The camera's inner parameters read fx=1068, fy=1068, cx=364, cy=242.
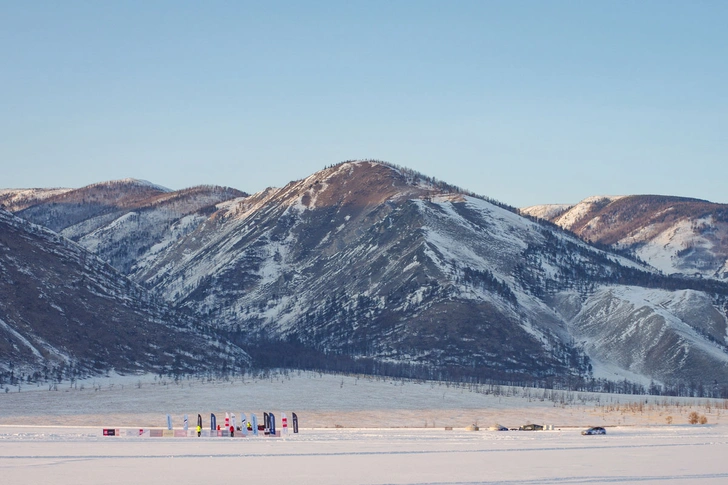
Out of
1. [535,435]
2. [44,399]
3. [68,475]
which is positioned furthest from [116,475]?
[44,399]

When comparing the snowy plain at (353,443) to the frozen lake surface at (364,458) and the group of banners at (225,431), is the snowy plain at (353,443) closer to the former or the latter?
the frozen lake surface at (364,458)

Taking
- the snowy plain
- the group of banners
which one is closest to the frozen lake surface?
the snowy plain

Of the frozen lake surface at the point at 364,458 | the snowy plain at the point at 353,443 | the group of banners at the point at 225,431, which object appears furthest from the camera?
the group of banners at the point at 225,431

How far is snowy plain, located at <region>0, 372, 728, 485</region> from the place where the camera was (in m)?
57.4

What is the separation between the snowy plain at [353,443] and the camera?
188 ft

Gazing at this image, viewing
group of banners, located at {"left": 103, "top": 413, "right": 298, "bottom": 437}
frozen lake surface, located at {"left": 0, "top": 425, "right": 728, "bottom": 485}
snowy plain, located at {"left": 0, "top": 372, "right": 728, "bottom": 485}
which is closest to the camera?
frozen lake surface, located at {"left": 0, "top": 425, "right": 728, "bottom": 485}

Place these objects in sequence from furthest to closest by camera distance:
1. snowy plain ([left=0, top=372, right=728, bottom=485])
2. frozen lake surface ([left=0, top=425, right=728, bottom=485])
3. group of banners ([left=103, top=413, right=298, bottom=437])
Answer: group of banners ([left=103, top=413, right=298, bottom=437])
snowy plain ([left=0, top=372, right=728, bottom=485])
frozen lake surface ([left=0, top=425, right=728, bottom=485])

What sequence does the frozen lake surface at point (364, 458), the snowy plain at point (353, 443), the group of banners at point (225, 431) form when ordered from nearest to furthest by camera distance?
the frozen lake surface at point (364, 458)
the snowy plain at point (353, 443)
the group of banners at point (225, 431)

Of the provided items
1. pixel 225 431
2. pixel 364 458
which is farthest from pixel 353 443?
pixel 225 431

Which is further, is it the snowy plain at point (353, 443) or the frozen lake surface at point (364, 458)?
the snowy plain at point (353, 443)

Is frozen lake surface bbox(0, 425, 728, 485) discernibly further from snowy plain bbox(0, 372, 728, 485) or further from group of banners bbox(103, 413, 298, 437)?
group of banners bbox(103, 413, 298, 437)

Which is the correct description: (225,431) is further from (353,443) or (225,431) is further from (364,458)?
(364,458)

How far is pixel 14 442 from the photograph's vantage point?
7288cm

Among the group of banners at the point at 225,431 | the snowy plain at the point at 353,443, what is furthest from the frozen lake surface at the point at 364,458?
the group of banners at the point at 225,431
